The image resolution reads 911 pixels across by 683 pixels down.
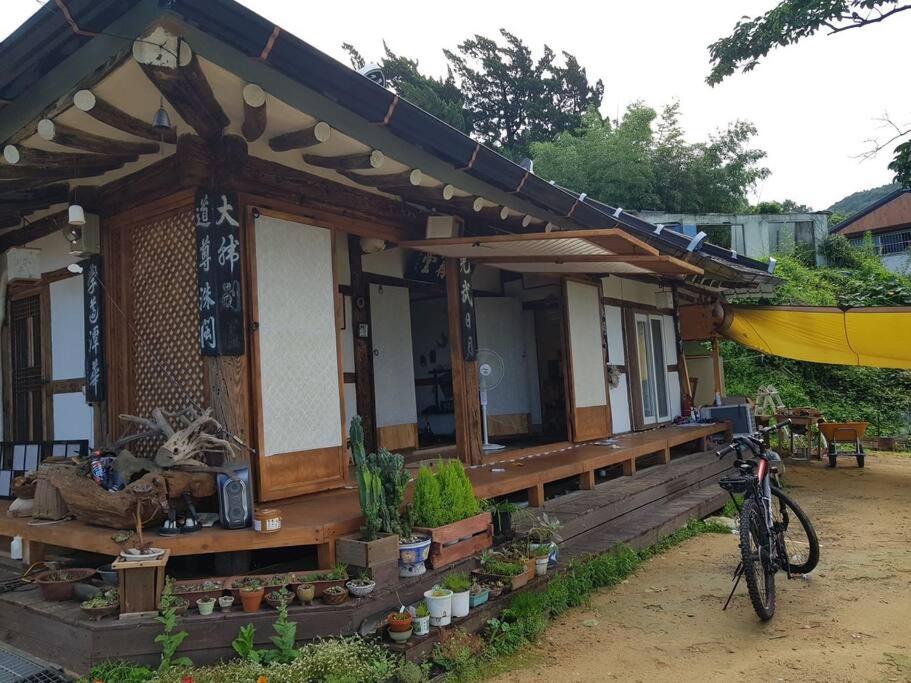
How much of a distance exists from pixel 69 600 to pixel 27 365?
11.9 ft

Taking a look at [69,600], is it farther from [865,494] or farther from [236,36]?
[865,494]

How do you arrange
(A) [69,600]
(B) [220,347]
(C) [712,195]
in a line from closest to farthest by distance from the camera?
(A) [69,600]
(B) [220,347]
(C) [712,195]

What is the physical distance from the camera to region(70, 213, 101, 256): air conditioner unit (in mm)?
5203

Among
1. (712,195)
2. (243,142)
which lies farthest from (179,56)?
(712,195)

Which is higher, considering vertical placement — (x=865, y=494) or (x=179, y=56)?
(x=179, y=56)

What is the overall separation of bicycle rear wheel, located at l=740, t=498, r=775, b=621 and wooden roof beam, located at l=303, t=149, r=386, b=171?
3.46 m

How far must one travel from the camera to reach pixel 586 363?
8867mm

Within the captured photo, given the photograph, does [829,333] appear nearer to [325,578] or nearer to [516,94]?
[325,578]

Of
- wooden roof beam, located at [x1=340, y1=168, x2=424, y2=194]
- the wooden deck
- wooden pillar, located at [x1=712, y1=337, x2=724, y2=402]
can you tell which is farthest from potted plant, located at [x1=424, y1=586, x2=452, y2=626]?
wooden pillar, located at [x1=712, y1=337, x2=724, y2=402]

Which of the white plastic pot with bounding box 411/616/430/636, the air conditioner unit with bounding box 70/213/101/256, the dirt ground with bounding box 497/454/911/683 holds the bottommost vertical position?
the dirt ground with bounding box 497/454/911/683

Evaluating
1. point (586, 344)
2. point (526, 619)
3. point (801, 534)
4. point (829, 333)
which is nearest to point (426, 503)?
point (526, 619)

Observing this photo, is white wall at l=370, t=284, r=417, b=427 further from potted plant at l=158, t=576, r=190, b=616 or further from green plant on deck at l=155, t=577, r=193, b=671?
green plant on deck at l=155, t=577, r=193, b=671

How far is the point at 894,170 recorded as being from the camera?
10469 mm

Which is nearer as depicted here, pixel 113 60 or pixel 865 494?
pixel 113 60
